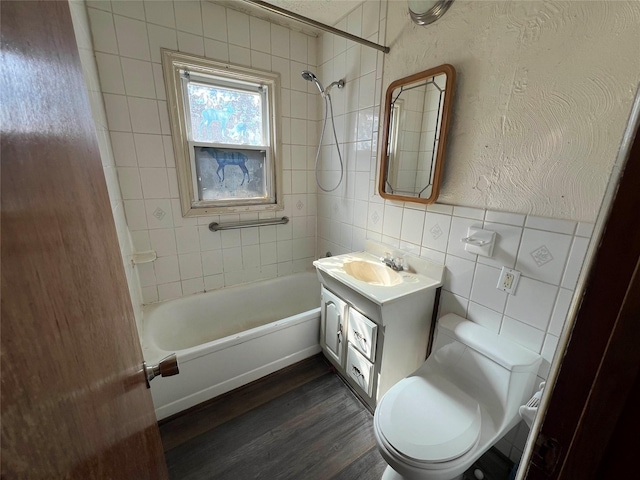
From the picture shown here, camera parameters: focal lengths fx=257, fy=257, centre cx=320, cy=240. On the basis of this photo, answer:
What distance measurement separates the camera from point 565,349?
1.11 feet

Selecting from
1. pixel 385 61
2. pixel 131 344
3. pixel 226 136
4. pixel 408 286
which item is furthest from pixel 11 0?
pixel 226 136

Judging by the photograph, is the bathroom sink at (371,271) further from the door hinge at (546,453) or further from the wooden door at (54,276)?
the wooden door at (54,276)

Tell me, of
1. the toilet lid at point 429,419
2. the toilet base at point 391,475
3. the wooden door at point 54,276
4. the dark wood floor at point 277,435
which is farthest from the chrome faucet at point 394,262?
the wooden door at point 54,276

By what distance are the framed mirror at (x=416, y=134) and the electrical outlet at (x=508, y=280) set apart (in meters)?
0.48

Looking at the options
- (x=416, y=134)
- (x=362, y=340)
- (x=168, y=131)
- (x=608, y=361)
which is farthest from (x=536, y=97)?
(x=168, y=131)

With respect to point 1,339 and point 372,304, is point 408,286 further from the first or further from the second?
point 1,339

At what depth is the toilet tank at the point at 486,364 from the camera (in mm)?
1039

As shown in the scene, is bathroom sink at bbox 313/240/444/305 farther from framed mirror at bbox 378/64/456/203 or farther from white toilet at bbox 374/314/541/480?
framed mirror at bbox 378/64/456/203

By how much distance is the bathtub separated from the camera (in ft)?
4.84

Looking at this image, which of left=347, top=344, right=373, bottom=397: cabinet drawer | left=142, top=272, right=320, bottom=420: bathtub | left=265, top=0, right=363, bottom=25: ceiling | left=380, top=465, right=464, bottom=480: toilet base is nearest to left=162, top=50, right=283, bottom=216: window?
left=265, top=0, right=363, bottom=25: ceiling

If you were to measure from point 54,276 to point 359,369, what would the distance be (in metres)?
1.52

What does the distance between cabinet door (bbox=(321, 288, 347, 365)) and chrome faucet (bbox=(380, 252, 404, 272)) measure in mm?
375

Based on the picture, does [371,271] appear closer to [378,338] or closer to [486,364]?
[378,338]

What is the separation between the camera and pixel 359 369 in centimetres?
152
